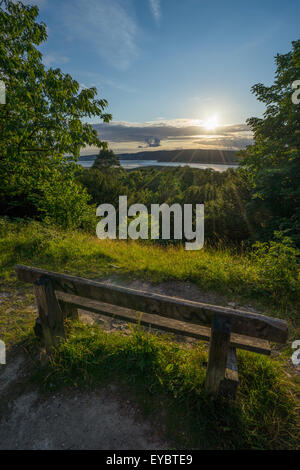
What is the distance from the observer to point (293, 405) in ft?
7.39

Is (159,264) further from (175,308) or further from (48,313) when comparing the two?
(175,308)

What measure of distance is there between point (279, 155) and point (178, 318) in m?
12.0

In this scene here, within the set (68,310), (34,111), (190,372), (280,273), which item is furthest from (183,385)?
(34,111)

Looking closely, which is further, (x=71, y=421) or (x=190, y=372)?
(x=190, y=372)

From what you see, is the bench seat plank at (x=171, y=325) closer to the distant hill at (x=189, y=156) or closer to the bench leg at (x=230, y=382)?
the bench leg at (x=230, y=382)

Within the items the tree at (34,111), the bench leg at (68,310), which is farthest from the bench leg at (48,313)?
the tree at (34,111)

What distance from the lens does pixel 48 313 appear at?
2.69m

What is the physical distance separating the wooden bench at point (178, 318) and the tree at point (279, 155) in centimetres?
779

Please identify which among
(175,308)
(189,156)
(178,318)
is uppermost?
(189,156)

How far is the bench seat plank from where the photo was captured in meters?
2.37
